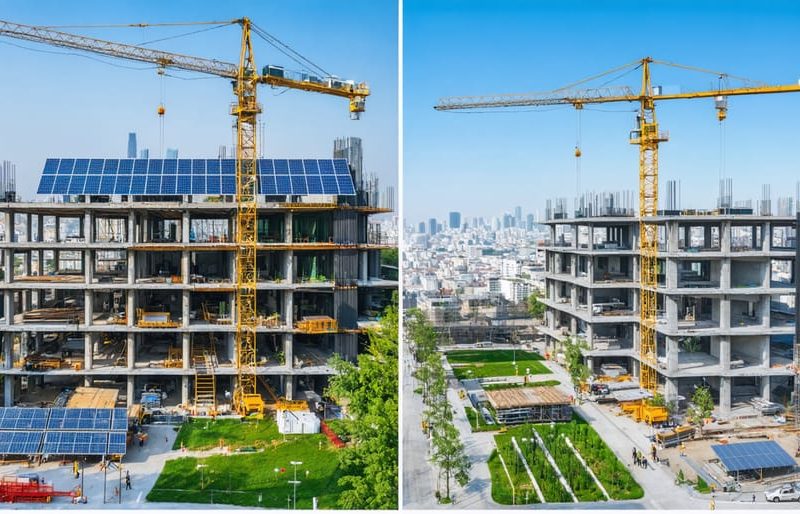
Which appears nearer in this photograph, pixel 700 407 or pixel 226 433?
pixel 226 433

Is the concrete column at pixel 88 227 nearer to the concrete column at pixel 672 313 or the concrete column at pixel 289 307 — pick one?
the concrete column at pixel 289 307

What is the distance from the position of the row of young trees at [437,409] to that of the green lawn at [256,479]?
5.51 feet

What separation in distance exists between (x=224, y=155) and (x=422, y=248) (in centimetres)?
1054

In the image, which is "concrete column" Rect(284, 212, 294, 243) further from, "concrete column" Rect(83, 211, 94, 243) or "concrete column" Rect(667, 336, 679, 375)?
"concrete column" Rect(667, 336, 679, 375)

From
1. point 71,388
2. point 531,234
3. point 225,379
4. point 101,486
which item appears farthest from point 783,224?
point 531,234

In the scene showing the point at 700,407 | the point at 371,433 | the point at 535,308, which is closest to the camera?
the point at 371,433

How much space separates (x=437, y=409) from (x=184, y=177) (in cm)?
713

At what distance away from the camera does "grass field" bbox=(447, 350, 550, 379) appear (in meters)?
16.7

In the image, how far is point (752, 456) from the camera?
402 inches

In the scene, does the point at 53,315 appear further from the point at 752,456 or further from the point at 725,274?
the point at 725,274

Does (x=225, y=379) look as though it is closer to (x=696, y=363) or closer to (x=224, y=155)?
(x=224, y=155)

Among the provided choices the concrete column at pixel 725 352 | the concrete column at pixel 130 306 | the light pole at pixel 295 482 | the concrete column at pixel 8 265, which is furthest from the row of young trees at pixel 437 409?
the concrete column at pixel 8 265

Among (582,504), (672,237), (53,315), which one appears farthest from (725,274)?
(53,315)

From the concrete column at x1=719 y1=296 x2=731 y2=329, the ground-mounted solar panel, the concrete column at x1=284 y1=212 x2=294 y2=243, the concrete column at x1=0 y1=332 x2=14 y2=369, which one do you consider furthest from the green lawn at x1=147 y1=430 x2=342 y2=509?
the concrete column at x1=719 y1=296 x2=731 y2=329
